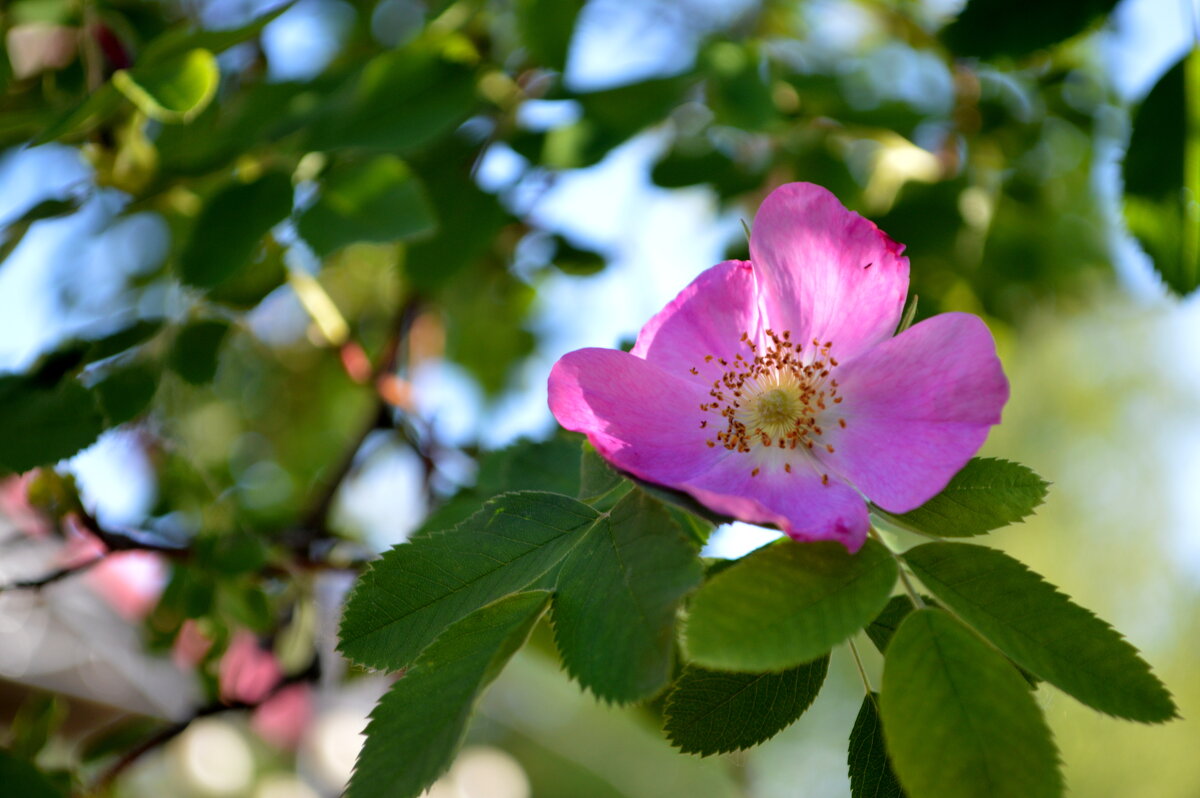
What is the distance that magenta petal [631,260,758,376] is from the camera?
0.56 m

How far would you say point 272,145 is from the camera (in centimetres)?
90

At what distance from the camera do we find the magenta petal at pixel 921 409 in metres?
0.45

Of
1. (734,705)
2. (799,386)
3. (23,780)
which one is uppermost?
(799,386)

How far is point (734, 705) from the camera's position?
51cm

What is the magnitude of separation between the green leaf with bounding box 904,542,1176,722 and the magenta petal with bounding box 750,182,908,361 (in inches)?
5.4

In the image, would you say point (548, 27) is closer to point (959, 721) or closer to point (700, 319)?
point (700, 319)

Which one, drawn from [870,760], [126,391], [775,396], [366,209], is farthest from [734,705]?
[126,391]

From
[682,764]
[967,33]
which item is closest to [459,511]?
[967,33]

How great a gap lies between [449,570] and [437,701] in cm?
8

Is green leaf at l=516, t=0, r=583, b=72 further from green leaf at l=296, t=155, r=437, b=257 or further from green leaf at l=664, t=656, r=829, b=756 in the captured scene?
green leaf at l=664, t=656, r=829, b=756

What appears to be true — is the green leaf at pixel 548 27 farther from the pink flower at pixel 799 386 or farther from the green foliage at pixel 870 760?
the green foliage at pixel 870 760

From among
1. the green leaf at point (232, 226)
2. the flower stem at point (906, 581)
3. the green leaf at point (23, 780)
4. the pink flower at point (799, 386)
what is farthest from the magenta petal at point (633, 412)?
the green leaf at point (23, 780)

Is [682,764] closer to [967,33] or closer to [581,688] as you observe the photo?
[967,33]

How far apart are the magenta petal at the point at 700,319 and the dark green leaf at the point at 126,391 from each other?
21.8 inches
